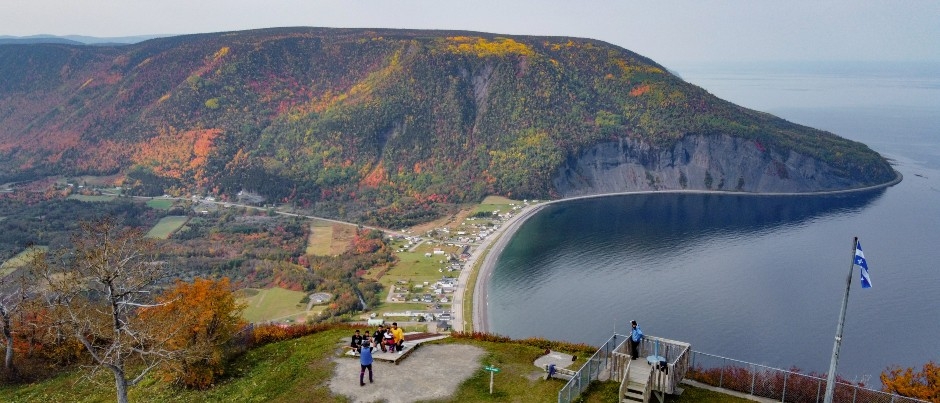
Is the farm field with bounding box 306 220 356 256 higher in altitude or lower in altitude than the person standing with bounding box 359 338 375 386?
lower

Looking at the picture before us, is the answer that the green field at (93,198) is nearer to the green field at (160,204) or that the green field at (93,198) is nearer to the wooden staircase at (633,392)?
the green field at (160,204)

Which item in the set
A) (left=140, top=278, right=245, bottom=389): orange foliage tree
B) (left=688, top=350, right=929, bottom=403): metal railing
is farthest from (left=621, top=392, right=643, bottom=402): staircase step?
(left=140, top=278, right=245, bottom=389): orange foliage tree

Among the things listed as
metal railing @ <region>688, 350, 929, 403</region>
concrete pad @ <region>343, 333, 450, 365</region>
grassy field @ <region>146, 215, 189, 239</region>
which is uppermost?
metal railing @ <region>688, 350, 929, 403</region>

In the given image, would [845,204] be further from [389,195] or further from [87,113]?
[87,113]

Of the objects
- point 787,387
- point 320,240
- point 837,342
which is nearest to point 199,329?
point 787,387

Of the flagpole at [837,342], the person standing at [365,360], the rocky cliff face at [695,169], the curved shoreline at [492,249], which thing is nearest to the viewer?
the flagpole at [837,342]

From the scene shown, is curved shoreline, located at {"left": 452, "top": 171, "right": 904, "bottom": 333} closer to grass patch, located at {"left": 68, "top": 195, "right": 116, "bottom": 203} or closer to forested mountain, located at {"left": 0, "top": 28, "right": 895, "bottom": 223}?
forested mountain, located at {"left": 0, "top": 28, "right": 895, "bottom": 223}

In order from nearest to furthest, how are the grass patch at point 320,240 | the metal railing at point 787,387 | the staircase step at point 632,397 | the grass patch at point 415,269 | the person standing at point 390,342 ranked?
the staircase step at point 632,397 → the metal railing at point 787,387 → the person standing at point 390,342 → the grass patch at point 415,269 → the grass patch at point 320,240

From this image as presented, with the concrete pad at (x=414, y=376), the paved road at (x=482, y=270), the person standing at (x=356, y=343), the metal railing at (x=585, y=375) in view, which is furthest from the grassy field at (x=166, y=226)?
the metal railing at (x=585, y=375)
